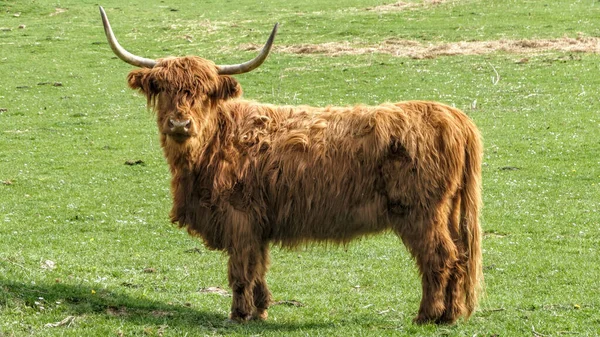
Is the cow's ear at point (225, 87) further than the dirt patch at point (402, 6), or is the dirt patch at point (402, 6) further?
the dirt patch at point (402, 6)

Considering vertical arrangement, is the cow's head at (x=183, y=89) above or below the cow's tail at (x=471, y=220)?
above

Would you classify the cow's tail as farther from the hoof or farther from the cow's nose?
the cow's nose

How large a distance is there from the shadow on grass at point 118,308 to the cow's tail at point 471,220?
1293 mm

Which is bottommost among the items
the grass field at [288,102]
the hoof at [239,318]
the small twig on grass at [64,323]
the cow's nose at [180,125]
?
the grass field at [288,102]

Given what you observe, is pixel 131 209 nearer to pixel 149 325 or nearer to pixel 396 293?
pixel 396 293

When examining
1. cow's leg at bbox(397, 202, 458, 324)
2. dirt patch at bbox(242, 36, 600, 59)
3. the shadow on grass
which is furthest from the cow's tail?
dirt patch at bbox(242, 36, 600, 59)

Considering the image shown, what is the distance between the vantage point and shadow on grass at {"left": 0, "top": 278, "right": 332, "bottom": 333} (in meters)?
7.38

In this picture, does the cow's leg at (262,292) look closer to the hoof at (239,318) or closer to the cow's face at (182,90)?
the hoof at (239,318)

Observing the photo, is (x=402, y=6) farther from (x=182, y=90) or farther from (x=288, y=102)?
Answer: (x=182, y=90)

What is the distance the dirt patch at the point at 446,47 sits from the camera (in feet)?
83.7

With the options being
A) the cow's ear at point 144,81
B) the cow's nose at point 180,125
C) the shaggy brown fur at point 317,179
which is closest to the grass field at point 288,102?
the shaggy brown fur at point 317,179

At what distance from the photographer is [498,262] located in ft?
35.0

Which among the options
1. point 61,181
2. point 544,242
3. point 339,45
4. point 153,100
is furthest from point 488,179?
point 339,45

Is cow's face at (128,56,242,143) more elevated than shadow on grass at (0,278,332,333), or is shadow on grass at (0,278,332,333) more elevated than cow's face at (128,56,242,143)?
cow's face at (128,56,242,143)
